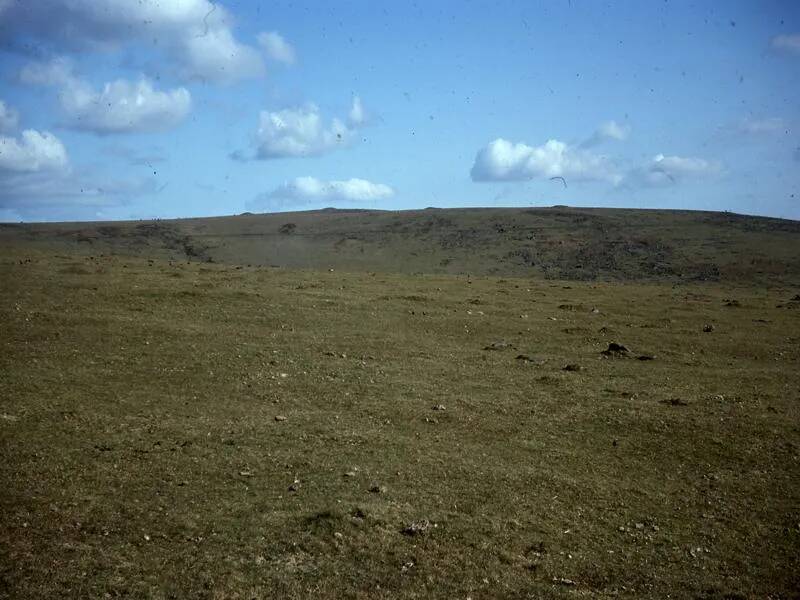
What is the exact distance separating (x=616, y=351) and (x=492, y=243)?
111ft

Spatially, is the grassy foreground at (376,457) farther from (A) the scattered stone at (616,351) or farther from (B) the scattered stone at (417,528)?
(A) the scattered stone at (616,351)

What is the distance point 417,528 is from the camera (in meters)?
7.65

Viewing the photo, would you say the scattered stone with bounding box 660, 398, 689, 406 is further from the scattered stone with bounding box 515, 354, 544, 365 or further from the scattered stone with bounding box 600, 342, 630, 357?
the scattered stone with bounding box 600, 342, 630, 357

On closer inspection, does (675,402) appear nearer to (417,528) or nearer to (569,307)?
(417,528)

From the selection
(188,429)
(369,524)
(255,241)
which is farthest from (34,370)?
(255,241)

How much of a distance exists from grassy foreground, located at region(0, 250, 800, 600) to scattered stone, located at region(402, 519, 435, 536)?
1.0 inches

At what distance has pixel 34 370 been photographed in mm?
12781

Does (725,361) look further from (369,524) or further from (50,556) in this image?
(50,556)

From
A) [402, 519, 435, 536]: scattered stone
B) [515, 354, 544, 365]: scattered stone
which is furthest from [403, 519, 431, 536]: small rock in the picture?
[515, 354, 544, 365]: scattered stone

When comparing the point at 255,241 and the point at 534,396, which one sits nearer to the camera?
the point at 534,396

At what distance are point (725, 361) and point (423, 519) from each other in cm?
1226

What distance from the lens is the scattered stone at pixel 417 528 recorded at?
760 cm

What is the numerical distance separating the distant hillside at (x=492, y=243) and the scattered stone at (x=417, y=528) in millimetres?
36201

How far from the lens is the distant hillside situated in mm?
44250
